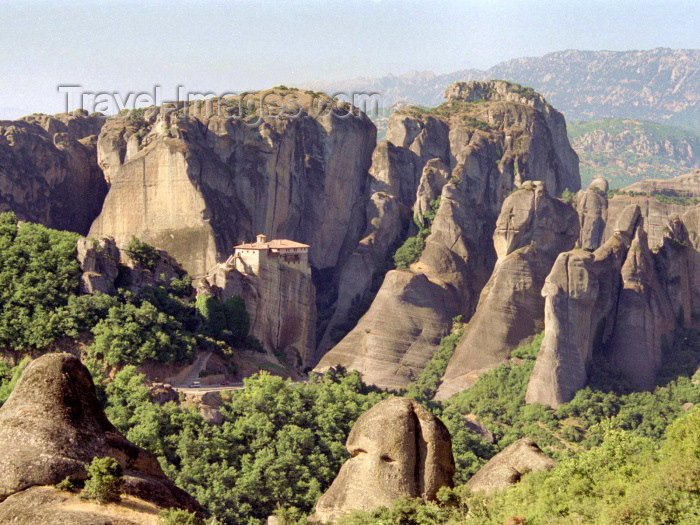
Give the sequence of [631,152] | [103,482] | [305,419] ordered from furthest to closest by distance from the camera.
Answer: [631,152] → [305,419] → [103,482]

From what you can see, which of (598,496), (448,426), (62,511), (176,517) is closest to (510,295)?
(448,426)

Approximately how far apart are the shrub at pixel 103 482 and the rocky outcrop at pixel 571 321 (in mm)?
39958

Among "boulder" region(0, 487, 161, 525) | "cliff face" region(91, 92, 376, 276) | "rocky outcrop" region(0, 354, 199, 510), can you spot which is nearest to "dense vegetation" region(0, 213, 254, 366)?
"cliff face" region(91, 92, 376, 276)

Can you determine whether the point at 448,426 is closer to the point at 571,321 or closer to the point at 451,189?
the point at 571,321

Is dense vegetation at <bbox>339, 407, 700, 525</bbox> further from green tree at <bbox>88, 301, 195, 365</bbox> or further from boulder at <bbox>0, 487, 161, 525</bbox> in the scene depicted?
green tree at <bbox>88, 301, 195, 365</bbox>

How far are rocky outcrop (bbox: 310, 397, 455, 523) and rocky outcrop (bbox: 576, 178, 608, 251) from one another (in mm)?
50354

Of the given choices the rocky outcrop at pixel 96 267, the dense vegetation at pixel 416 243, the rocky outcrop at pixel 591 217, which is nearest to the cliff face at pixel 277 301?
the rocky outcrop at pixel 96 267

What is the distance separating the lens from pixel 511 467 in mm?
26688

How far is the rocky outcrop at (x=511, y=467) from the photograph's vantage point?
85.7 ft

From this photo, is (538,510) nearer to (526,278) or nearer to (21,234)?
(21,234)

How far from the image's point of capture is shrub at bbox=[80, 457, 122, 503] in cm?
2112

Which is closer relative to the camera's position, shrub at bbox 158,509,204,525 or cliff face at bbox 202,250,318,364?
shrub at bbox 158,509,204,525

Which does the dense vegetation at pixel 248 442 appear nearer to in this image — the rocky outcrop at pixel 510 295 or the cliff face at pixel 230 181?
the rocky outcrop at pixel 510 295

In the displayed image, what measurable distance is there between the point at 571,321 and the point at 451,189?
51.4 ft
